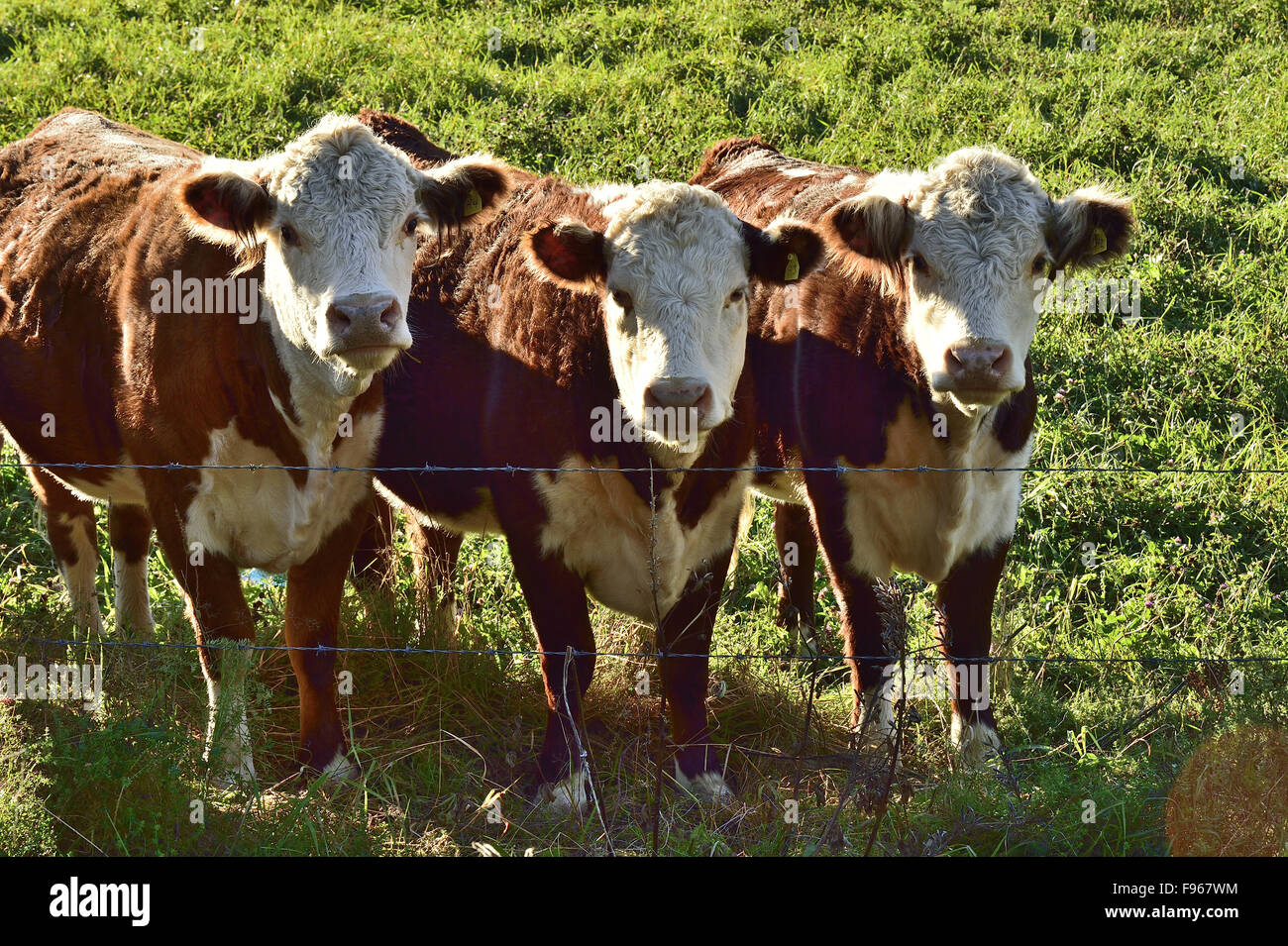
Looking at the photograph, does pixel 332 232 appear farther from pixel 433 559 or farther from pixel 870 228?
pixel 433 559

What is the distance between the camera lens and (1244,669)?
4770mm

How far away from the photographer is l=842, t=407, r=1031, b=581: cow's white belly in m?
4.95

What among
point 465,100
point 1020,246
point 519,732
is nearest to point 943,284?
point 1020,246

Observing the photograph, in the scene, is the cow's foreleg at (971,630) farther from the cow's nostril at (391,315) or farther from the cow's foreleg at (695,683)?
the cow's nostril at (391,315)

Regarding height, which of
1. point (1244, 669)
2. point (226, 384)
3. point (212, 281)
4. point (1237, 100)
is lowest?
point (1244, 669)

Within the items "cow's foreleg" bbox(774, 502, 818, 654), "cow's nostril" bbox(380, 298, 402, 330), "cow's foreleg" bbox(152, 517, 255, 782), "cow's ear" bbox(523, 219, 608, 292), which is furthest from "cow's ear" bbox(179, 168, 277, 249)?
"cow's foreleg" bbox(774, 502, 818, 654)

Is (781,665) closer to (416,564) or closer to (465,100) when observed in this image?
(416,564)

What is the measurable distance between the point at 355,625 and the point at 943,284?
273 centimetres

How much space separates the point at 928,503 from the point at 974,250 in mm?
971

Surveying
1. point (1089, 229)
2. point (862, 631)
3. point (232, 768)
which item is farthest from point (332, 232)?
point (1089, 229)

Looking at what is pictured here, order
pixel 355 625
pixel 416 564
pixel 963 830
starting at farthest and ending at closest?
1. pixel 416 564
2. pixel 355 625
3. pixel 963 830

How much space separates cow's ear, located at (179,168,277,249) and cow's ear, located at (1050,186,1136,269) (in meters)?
2.76

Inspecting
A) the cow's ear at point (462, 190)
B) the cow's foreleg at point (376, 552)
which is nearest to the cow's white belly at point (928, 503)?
the cow's ear at point (462, 190)

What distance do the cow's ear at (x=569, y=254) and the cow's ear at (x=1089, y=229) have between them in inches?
64.9
